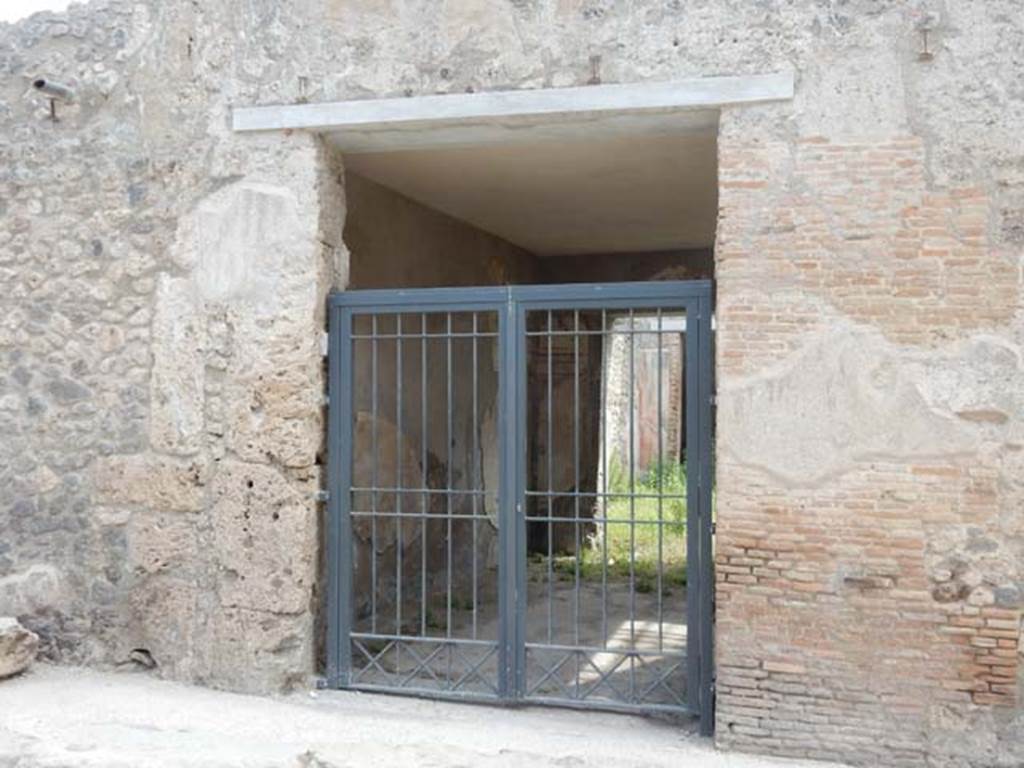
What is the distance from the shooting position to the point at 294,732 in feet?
14.9

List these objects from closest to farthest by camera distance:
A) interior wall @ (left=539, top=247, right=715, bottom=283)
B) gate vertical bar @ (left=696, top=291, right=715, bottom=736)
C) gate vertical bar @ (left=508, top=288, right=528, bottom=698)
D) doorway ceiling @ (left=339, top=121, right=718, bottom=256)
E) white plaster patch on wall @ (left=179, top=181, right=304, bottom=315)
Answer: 1. gate vertical bar @ (left=696, top=291, right=715, bottom=736)
2. gate vertical bar @ (left=508, top=288, right=528, bottom=698)
3. white plaster patch on wall @ (left=179, top=181, right=304, bottom=315)
4. doorway ceiling @ (left=339, top=121, right=718, bottom=256)
5. interior wall @ (left=539, top=247, right=715, bottom=283)

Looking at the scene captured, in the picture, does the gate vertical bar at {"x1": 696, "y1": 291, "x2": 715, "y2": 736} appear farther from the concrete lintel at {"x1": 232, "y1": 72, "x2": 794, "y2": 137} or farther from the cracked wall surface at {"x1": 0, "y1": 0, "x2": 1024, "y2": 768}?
the concrete lintel at {"x1": 232, "y1": 72, "x2": 794, "y2": 137}

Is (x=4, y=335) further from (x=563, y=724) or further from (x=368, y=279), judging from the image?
(x=563, y=724)

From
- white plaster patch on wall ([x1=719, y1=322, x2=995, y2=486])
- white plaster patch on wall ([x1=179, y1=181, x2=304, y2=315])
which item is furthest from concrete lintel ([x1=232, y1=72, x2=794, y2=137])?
white plaster patch on wall ([x1=719, y1=322, x2=995, y2=486])

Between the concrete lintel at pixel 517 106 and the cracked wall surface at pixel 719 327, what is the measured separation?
0.07 m

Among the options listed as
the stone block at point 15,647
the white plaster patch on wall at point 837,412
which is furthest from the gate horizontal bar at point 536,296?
the stone block at point 15,647

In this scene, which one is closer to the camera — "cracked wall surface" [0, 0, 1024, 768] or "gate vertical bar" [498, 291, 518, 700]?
"cracked wall surface" [0, 0, 1024, 768]

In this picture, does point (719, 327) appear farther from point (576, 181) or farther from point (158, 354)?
point (158, 354)

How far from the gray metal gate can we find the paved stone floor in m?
0.19

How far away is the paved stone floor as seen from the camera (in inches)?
166

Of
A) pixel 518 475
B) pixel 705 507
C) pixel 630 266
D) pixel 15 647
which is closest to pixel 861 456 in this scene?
pixel 705 507

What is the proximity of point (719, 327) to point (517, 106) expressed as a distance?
1.39m

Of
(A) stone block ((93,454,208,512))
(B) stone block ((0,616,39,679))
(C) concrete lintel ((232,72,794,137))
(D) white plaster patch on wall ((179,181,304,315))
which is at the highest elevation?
(C) concrete lintel ((232,72,794,137))

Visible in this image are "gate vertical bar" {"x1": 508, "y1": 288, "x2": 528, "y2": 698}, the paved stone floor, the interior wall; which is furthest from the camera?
the interior wall
